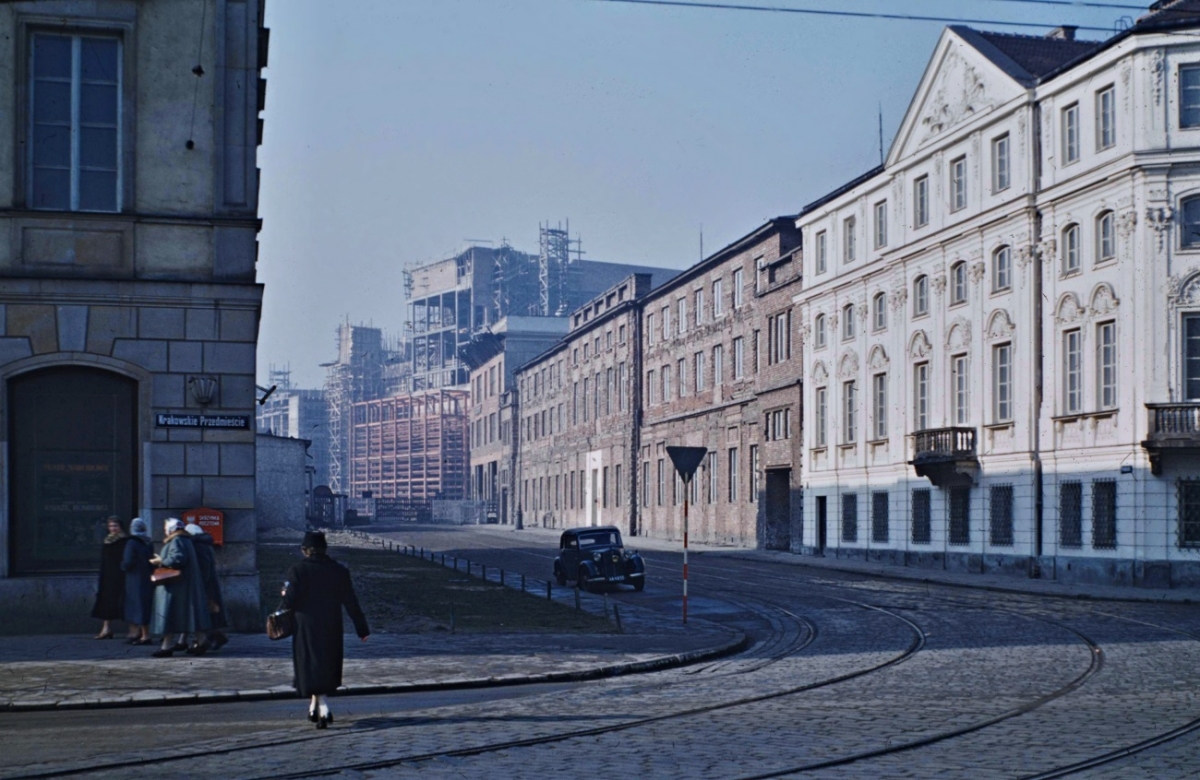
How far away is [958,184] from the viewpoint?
41.6 metres

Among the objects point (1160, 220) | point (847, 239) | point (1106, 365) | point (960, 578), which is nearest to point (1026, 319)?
point (1106, 365)

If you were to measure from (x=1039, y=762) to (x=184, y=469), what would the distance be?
12.8 meters

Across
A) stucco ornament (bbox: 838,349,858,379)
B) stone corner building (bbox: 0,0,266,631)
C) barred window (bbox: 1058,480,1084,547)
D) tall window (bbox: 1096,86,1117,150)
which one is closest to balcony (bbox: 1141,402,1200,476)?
barred window (bbox: 1058,480,1084,547)

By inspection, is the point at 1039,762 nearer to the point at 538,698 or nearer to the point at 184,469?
the point at 538,698

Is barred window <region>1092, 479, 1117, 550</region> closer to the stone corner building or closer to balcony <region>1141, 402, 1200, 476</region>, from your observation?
balcony <region>1141, 402, 1200, 476</region>

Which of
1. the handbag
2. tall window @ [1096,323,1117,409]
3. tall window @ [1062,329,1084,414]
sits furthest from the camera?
tall window @ [1062,329,1084,414]

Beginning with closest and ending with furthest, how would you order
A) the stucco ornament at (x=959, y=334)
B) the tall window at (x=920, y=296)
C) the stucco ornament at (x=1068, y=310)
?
the stucco ornament at (x=1068, y=310), the stucco ornament at (x=959, y=334), the tall window at (x=920, y=296)

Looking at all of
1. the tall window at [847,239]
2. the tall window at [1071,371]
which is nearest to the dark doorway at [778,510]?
the tall window at [847,239]

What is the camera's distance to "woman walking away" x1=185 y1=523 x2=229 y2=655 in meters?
16.8

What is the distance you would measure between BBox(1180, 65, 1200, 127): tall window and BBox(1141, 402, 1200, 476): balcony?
21.6 ft

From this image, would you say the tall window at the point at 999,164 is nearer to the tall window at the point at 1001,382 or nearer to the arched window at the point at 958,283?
the arched window at the point at 958,283

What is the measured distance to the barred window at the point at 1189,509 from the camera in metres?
32.2

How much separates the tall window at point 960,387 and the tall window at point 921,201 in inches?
186

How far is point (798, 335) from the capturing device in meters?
53.2
